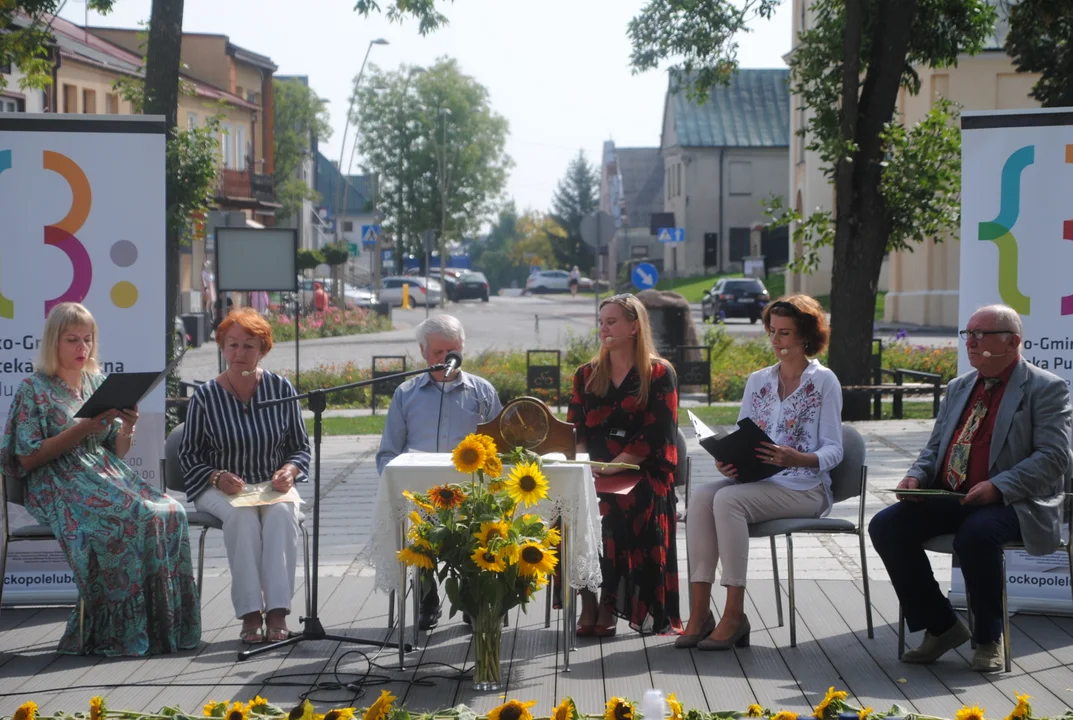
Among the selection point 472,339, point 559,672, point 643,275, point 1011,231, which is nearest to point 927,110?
point 472,339

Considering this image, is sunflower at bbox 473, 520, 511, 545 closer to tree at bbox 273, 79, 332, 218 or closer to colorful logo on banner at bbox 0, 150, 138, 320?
colorful logo on banner at bbox 0, 150, 138, 320

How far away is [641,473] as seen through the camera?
21.7 ft

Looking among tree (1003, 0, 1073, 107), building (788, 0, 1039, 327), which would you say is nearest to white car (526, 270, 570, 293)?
building (788, 0, 1039, 327)

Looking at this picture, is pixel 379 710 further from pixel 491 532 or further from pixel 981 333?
pixel 981 333

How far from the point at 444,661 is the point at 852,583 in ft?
8.68

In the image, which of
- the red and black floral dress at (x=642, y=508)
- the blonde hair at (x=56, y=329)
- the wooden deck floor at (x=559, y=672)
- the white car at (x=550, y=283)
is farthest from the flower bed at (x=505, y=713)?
the white car at (x=550, y=283)

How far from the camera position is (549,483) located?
5.96 m

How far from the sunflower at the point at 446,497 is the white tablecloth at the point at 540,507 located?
43 cm

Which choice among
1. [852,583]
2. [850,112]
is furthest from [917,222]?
[852,583]

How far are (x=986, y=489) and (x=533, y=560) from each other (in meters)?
2.02

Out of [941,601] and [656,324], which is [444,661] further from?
[656,324]

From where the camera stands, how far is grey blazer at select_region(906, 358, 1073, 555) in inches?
234

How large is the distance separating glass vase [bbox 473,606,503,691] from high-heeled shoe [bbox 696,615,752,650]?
1.09m

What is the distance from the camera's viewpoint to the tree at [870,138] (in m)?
15.6
